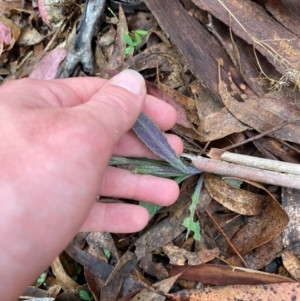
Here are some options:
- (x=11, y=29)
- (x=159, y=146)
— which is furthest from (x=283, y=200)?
(x=11, y=29)

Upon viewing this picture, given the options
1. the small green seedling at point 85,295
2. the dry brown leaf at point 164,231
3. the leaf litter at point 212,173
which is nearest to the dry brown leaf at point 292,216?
the leaf litter at point 212,173

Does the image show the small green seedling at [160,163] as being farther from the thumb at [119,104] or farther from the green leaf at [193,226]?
the thumb at [119,104]

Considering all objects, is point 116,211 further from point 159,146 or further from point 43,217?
point 43,217

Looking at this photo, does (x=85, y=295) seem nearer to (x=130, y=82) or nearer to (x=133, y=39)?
(x=130, y=82)

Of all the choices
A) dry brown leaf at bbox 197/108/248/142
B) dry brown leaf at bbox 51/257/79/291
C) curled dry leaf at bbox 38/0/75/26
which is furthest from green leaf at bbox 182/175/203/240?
curled dry leaf at bbox 38/0/75/26

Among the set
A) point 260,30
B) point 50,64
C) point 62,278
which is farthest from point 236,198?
point 50,64

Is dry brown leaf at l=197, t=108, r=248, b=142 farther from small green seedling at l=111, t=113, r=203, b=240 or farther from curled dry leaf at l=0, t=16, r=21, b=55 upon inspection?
curled dry leaf at l=0, t=16, r=21, b=55

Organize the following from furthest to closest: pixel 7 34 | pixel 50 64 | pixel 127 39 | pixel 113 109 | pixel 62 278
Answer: pixel 7 34 → pixel 50 64 → pixel 127 39 → pixel 62 278 → pixel 113 109
